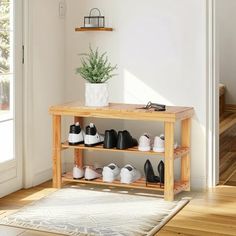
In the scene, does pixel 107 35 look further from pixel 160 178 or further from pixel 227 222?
pixel 227 222

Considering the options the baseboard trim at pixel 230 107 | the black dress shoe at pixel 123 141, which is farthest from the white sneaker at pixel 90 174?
the baseboard trim at pixel 230 107

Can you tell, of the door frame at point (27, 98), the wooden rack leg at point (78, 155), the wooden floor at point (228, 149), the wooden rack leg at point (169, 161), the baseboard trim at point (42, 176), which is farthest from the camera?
the wooden floor at point (228, 149)

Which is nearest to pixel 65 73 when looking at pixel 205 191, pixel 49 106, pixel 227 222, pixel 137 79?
pixel 49 106

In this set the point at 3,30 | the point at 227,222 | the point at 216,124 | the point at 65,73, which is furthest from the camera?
the point at 65,73

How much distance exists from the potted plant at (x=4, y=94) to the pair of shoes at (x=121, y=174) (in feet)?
3.01

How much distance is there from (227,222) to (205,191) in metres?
0.84

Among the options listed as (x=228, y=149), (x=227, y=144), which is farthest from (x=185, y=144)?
(x=227, y=144)

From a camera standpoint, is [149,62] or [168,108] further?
[149,62]

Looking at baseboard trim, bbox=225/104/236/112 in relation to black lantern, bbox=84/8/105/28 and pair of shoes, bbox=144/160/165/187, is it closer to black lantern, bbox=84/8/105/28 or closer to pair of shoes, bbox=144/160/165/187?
black lantern, bbox=84/8/105/28

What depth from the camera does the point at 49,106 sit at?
477 centimetres

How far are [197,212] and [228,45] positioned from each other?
17.7ft

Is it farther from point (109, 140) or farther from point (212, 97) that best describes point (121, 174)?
point (212, 97)

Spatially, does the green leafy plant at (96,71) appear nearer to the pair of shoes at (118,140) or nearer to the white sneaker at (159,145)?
the pair of shoes at (118,140)

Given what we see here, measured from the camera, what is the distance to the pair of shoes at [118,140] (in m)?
4.25
